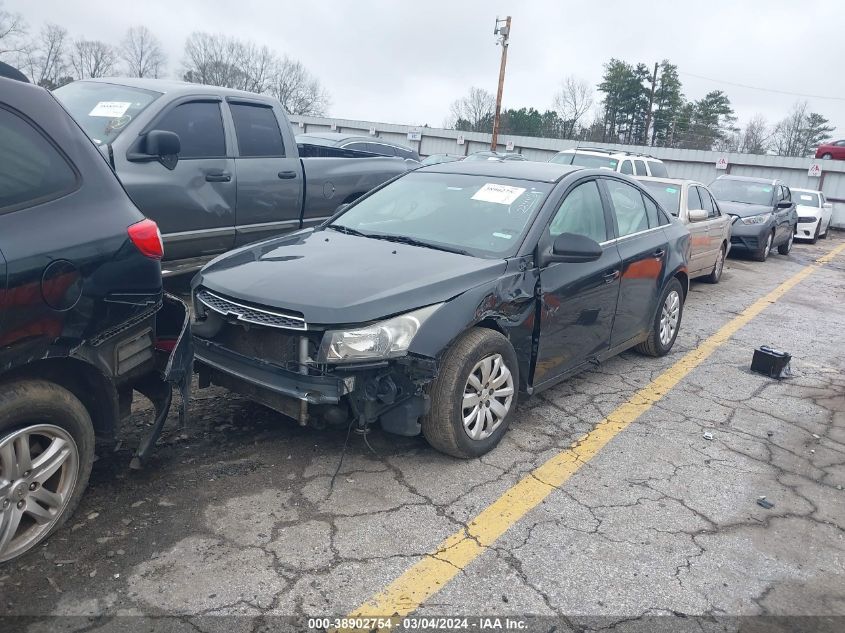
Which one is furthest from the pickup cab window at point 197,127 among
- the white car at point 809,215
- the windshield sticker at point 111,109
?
the white car at point 809,215

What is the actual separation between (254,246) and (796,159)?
2992 centimetres

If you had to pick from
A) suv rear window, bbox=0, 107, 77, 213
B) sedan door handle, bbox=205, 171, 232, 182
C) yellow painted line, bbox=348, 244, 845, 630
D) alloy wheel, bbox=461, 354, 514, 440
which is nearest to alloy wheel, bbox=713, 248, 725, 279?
yellow painted line, bbox=348, 244, 845, 630

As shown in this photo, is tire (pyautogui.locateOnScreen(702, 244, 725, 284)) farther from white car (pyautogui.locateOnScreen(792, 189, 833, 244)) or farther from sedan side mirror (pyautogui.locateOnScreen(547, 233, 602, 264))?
white car (pyautogui.locateOnScreen(792, 189, 833, 244))

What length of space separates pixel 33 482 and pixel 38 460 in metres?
0.09

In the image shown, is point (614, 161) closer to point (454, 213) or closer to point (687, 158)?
point (454, 213)

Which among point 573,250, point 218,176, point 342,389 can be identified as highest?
point 218,176

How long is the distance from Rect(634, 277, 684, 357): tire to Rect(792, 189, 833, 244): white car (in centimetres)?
1452

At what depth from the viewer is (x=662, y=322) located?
604cm

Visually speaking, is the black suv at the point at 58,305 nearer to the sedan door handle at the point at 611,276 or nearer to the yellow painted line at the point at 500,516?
the yellow painted line at the point at 500,516

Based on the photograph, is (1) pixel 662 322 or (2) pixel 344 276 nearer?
(2) pixel 344 276

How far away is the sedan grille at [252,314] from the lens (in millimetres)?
3432

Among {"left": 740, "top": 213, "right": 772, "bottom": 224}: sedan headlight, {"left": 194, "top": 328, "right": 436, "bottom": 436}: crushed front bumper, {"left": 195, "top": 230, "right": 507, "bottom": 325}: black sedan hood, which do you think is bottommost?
{"left": 194, "top": 328, "right": 436, "bottom": 436}: crushed front bumper

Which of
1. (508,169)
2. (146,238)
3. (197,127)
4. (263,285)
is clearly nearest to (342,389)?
(263,285)

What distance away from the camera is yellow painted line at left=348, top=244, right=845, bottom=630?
108 inches
